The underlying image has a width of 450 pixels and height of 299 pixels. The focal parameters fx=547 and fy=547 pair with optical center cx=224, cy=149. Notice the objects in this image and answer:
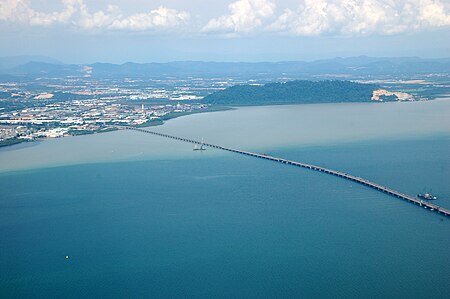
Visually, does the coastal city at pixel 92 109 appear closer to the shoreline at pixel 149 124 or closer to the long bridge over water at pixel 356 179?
the shoreline at pixel 149 124

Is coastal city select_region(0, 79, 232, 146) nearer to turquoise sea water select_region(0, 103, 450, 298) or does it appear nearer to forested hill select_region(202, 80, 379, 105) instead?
forested hill select_region(202, 80, 379, 105)

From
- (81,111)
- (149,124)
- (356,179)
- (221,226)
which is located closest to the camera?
(221,226)

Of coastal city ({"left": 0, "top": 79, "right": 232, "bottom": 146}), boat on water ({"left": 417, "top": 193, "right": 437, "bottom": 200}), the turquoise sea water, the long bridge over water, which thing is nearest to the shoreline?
coastal city ({"left": 0, "top": 79, "right": 232, "bottom": 146})

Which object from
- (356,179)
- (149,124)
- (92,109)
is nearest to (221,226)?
(356,179)

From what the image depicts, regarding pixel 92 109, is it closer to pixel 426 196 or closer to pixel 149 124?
pixel 149 124

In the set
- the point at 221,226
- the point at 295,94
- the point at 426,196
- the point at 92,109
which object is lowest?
the point at 92,109

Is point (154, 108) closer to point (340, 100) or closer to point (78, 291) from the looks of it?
point (340, 100)
